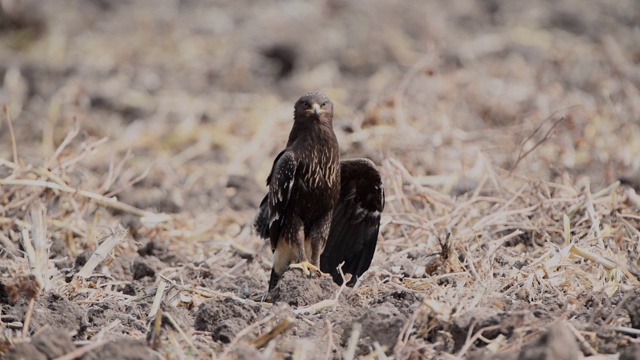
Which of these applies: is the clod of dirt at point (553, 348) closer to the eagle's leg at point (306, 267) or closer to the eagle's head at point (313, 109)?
the eagle's leg at point (306, 267)

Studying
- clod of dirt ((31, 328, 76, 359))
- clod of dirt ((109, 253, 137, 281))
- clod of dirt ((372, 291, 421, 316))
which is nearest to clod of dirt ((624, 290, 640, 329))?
clod of dirt ((372, 291, 421, 316))

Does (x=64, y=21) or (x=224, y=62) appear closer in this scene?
(x=224, y=62)

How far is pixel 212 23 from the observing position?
46.5ft

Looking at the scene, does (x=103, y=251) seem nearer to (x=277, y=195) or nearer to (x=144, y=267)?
(x=144, y=267)

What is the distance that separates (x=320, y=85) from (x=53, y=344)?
7.79 m

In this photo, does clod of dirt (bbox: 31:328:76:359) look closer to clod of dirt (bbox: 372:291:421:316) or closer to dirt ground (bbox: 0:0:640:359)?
dirt ground (bbox: 0:0:640:359)

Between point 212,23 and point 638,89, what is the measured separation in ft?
21.5

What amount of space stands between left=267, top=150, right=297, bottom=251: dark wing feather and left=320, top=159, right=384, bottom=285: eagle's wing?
18.5 inches

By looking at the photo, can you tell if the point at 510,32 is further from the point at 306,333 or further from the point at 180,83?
the point at 306,333

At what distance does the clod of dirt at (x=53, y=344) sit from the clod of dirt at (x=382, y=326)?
128 centimetres

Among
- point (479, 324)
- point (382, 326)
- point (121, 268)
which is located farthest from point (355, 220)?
point (479, 324)

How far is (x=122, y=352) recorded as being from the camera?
12.9ft

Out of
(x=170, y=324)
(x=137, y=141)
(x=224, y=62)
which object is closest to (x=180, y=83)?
(x=224, y=62)

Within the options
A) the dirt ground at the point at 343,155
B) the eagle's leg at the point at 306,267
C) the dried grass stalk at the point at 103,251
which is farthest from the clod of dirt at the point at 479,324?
the dried grass stalk at the point at 103,251
